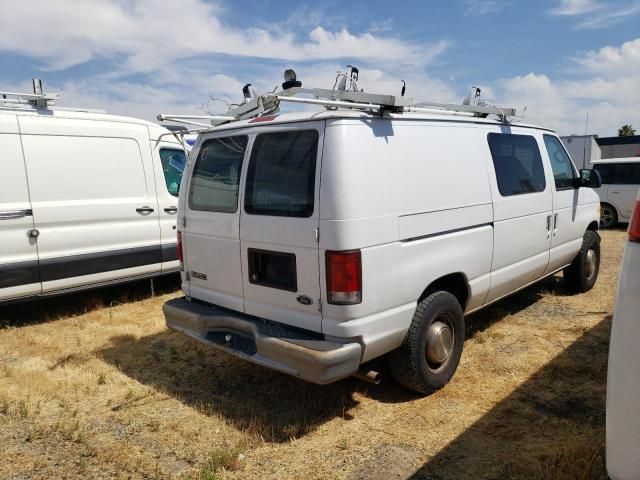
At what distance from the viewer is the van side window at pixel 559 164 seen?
214 inches

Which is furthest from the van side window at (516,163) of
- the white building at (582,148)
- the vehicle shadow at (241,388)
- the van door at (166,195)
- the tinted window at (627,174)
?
the white building at (582,148)

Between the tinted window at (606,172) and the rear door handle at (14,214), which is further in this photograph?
the tinted window at (606,172)

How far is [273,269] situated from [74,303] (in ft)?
13.6

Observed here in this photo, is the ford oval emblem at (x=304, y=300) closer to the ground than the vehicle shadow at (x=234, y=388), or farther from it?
farther from it

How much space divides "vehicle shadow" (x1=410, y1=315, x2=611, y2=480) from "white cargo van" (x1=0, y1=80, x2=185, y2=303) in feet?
12.2

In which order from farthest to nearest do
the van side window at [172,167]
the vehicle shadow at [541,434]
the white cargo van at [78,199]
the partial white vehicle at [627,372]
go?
the van side window at [172,167] < the white cargo van at [78,199] < the vehicle shadow at [541,434] < the partial white vehicle at [627,372]

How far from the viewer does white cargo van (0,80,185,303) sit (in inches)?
212

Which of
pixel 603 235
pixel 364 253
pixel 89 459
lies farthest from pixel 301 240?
pixel 603 235

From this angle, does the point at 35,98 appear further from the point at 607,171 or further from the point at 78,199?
the point at 607,171

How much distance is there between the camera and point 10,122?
536 cm

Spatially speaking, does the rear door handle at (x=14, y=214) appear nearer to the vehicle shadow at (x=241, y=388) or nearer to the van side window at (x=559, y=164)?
the vehicle shadow at (x=241, y=388)

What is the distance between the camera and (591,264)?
6.49m

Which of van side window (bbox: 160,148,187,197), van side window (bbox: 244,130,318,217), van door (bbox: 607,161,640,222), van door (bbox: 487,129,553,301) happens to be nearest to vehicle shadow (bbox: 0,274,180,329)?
van side window (bbox: 160,148,187,197)

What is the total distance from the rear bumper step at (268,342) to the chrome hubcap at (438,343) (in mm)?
778
